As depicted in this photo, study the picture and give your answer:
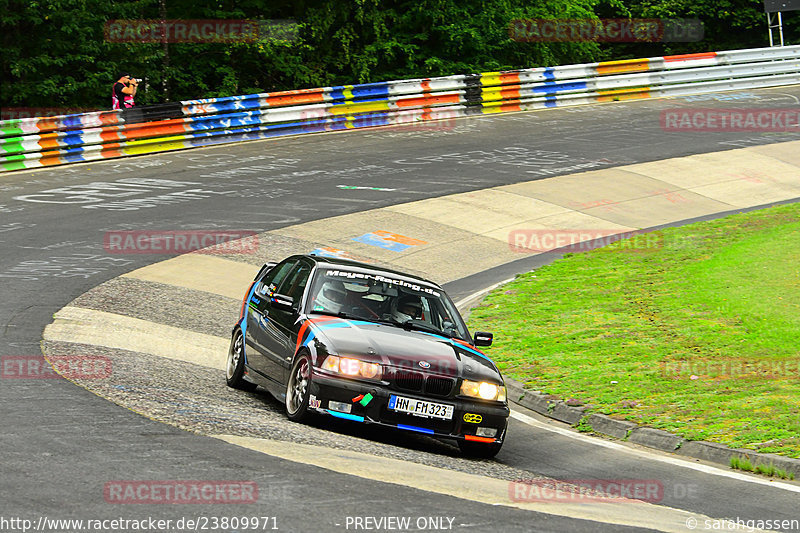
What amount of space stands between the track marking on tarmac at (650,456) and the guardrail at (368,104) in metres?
16.6

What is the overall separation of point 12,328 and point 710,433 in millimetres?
8013

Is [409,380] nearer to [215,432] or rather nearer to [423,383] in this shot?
[423,383]

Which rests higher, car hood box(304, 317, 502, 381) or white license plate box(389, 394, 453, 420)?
car hood box(304, 317, 502, 381)

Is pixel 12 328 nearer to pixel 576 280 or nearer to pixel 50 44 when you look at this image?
pixel 576 280

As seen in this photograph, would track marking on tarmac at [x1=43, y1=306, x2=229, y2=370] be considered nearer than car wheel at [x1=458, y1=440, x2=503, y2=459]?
No

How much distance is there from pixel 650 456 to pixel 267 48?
2708 cm

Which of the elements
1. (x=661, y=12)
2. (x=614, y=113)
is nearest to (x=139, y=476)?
(x=614, y=113)

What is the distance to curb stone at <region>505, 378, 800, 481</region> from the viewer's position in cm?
925

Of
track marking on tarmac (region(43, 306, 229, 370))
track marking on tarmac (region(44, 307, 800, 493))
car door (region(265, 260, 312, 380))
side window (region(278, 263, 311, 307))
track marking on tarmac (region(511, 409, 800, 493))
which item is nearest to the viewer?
track marking on tarmac (region(511, 409, 800, 493))

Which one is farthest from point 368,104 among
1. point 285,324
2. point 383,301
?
point 285,324

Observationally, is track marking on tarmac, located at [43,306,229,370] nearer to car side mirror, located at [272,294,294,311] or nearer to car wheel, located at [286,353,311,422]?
car side mirror, located at [272,294,294,311]

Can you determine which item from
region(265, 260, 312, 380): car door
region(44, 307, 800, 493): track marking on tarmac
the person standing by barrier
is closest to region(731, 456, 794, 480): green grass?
region(44, 307, 800, 493): track marking on tarmac

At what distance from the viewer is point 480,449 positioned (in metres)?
9.35

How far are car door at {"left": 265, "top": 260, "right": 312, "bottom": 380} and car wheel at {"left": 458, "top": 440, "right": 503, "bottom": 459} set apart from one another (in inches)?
70.2
